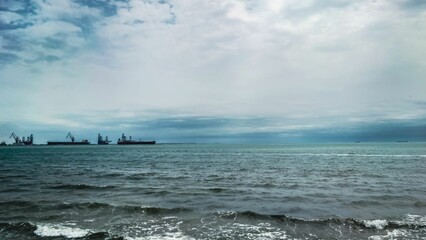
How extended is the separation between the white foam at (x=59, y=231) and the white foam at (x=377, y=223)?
51.9 feet

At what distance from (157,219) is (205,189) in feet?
37.1

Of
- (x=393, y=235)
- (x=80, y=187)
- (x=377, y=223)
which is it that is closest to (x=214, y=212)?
(x=377, y=223)

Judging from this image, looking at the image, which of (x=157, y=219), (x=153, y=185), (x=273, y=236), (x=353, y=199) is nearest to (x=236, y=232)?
(x=273, y=236)

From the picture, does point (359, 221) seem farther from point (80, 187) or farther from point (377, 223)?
point (80, 187)

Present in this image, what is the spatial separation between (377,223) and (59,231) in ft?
59.3

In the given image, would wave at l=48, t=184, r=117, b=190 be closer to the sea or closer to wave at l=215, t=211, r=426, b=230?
the sea

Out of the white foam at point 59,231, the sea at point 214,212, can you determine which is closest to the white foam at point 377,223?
the sea at point 214,212

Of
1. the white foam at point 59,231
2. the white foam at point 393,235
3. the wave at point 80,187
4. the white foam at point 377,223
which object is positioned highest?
the wave at point 80,187

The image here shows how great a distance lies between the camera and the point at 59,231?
1716cm

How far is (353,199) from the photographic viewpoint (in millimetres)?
25609

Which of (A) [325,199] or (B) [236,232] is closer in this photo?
(B) [236,232]

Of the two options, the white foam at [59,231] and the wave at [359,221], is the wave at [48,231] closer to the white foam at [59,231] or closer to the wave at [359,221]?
the white foam at [59,231]

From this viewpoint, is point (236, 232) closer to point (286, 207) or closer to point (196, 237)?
point (196, 237)

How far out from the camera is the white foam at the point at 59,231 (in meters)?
16.5
